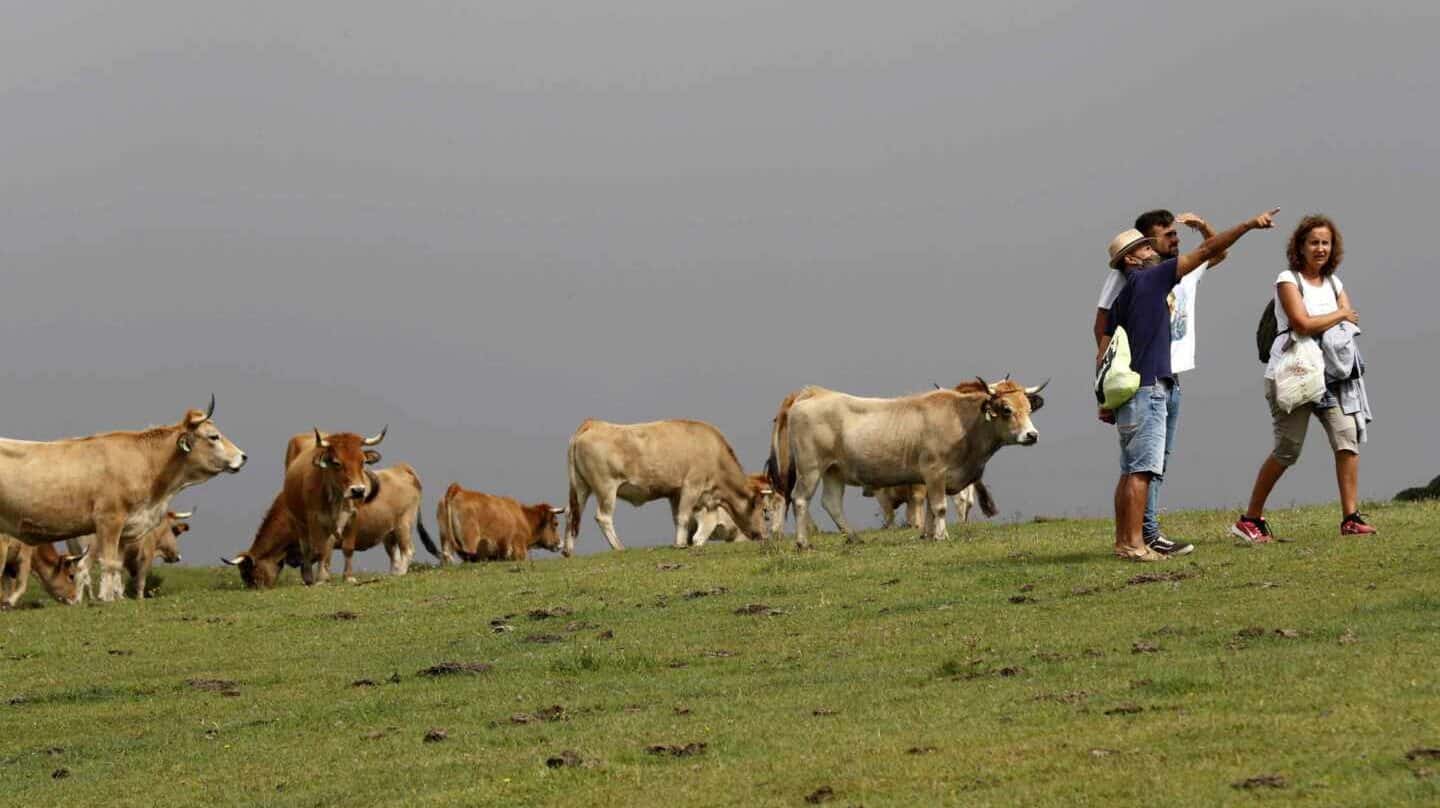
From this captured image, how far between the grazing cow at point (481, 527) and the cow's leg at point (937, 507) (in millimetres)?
10896

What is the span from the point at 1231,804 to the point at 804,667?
5531mm

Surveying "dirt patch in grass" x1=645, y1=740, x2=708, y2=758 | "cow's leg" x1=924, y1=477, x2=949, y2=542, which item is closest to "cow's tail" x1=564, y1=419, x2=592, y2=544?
"cow's leg" x1=924, y1=477, x2=949, y2=542

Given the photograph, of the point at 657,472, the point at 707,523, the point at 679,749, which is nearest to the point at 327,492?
the point at 657,472

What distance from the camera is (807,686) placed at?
39.6 ft

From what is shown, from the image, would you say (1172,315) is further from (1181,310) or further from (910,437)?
(910,437)

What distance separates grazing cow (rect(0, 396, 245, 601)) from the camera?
22.9 m

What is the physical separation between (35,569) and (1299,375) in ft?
67.0

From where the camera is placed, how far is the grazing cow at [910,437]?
22281mm

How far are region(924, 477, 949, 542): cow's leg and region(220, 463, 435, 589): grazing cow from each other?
28.1 ft

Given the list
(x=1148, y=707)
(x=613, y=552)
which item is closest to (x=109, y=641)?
(x=613, y=552)

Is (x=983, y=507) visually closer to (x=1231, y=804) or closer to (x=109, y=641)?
(x=109, y=641)

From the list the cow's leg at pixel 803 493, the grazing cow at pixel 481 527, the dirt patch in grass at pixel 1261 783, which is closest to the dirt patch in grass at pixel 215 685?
the dirt patch in grass at pixel 1261 783

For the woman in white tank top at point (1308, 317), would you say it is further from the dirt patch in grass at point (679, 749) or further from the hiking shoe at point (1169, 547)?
the dirt patch in grass at point (679, 749)

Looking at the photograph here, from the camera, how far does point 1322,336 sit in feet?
52.4
